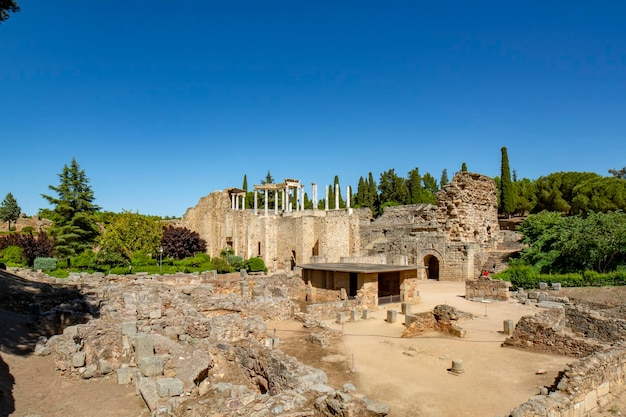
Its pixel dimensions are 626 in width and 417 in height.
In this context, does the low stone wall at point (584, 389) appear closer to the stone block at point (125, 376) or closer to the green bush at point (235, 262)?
the stone block at point (125, 376)

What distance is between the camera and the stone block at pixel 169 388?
28.0 feet

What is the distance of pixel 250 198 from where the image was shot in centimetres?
6019

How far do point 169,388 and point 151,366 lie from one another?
4.48ft

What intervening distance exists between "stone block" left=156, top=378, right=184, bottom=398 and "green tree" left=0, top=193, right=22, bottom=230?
57279 mm

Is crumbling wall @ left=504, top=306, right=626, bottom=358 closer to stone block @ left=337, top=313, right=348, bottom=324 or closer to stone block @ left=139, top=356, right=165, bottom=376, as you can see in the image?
stone block @ left=337, top=313, right=348, bottom=324

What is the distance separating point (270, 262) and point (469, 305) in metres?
19.4

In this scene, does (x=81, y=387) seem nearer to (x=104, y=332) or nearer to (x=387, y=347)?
(x=104, y=332)

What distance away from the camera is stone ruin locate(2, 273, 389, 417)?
7.44 metres

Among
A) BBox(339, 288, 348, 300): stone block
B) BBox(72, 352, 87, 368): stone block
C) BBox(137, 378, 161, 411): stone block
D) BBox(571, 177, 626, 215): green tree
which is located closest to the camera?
BBox(137, 378, 161, 411): stone block

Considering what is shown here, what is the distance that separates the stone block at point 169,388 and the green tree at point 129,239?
2677 centimetres

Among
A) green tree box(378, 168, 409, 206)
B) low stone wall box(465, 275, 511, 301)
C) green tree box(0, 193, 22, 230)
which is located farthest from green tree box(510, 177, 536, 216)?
green tree box(0, 193, 22, 230)

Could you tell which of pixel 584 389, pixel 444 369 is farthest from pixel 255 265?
pixel 584 389

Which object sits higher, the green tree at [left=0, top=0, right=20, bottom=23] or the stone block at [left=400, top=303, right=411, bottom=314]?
the green tree at [left=0, top=0, right=20, bottom=23]

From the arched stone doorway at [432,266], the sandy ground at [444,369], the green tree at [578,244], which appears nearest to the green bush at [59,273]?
the sandy ground at [444,369]
